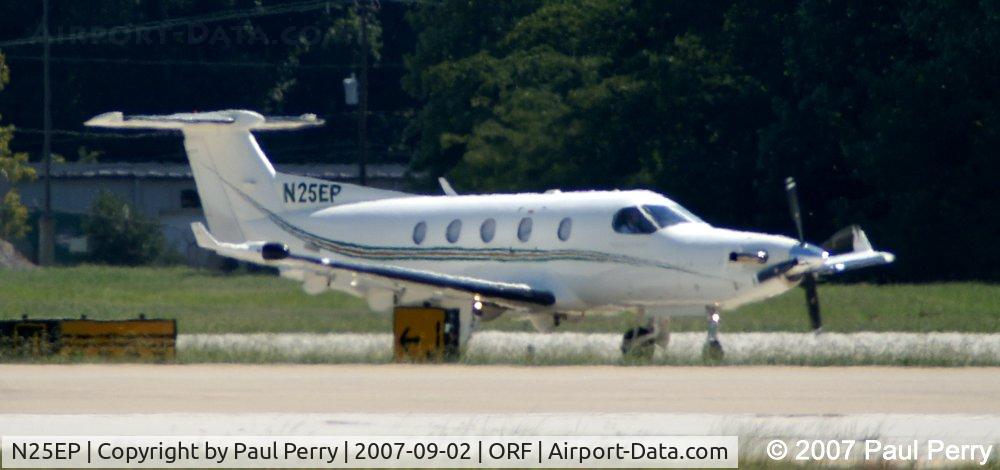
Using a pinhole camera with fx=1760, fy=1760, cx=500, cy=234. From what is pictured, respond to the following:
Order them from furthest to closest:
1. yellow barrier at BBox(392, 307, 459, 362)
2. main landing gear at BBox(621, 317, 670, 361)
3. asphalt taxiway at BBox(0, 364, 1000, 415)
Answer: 1. main landing gear at BBox(621, 317, 670, 361)
2. yellow barrier at BBox(392, 307, 459, 362)
3. asphalt taxiway at BBox(0, 364, 1000, 415)

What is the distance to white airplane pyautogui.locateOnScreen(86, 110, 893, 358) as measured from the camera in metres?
22.8

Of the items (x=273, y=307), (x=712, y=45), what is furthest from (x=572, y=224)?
(x=712, y=45)

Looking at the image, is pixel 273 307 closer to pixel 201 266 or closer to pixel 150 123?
pixel 150 123

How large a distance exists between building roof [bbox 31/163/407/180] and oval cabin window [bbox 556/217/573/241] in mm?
50648

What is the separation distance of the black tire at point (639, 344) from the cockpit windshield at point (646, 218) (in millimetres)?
1364

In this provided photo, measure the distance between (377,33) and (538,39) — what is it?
3067 cm

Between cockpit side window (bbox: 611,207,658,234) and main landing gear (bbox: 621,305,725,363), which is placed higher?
cockpit side window (bbox: 611,207,658,234)

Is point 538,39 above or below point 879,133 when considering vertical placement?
above

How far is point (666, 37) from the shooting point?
2098 inches

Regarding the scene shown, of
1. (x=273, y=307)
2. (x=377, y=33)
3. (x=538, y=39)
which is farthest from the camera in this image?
(x=377, y=33)

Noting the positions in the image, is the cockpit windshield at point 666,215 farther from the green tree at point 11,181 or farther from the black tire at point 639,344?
the green tree at point 11,181

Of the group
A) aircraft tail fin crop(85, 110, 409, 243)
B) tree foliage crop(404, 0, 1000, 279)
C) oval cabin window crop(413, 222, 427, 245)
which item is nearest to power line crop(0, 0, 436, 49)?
tree foliage crop(404, 0, 1000, 279)

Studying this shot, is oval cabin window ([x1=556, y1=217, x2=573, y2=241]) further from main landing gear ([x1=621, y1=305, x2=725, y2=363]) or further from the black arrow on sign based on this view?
the black arrow on sign

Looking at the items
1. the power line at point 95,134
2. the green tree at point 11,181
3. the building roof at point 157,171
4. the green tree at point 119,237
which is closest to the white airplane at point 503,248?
the green tree at point 11,181
